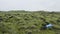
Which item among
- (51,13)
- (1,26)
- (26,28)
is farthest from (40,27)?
(51,13)

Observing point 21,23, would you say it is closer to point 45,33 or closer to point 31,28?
point 31,28

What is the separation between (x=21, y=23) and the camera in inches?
545

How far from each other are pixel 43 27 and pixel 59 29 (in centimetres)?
117

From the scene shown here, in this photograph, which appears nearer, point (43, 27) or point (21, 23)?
point (43, 27)

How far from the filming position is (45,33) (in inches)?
461

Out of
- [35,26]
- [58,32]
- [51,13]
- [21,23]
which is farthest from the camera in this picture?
[51,13]

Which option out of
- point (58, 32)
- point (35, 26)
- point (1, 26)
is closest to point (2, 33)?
point (1, 26)

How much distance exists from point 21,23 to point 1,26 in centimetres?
211

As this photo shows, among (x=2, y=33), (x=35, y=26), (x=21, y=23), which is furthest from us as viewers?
(x=21, y=23)

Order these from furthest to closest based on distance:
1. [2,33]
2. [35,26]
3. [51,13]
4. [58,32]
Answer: [51,13], [35,26], [58,32], [2,33]

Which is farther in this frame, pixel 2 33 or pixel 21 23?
pixel 21 23

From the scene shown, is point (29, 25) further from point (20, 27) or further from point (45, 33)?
point (45, 33)

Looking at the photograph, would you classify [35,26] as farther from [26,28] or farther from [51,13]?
[51,13]

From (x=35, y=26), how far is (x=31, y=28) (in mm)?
508
